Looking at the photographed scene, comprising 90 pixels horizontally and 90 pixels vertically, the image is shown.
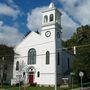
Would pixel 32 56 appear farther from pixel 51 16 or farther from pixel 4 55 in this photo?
pixel 51 16

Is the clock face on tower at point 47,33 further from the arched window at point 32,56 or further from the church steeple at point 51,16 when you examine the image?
the arched window at point 32,56

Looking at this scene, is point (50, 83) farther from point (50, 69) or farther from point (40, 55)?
point (40, 55)

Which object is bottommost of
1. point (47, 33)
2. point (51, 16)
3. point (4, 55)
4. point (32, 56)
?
point (32, 56)

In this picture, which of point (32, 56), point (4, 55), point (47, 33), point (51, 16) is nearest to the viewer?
point (47, 33)

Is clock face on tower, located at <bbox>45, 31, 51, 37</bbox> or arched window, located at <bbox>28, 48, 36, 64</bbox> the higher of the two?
clock face on tower, located at <bbox>45, 31, 51, 37</bbox>

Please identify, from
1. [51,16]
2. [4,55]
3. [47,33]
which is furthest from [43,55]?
[4,55]

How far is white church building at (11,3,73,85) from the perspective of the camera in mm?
54312

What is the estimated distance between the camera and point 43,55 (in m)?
55.7

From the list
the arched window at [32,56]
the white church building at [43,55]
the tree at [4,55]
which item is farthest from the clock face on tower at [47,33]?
the tree at [4,55]

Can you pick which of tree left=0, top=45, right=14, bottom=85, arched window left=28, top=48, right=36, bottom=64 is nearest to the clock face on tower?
arched window left=28, top=48, right=36, bottom=64

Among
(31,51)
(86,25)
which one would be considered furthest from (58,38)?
(86,25)

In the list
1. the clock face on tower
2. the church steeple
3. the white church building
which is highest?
the church steeple

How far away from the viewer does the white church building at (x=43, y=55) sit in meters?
54.3

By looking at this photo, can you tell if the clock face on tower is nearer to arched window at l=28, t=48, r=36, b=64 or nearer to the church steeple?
the church steeple
